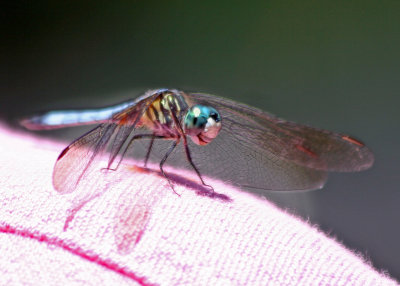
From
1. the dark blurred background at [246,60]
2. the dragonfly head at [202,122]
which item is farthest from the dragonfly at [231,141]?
the dark blurred background at [246,60]

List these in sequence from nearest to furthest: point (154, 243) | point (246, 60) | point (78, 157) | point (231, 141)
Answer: point (154, 243) → point (78, 157) → point (231, 141) → point (246, 60)

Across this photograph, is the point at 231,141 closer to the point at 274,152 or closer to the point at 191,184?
the point at 274,152

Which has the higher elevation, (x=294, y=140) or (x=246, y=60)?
(x=294, y=140)

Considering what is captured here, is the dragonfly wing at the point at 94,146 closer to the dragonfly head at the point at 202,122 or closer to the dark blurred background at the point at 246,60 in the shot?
the dragonfly head at the point at 202,122

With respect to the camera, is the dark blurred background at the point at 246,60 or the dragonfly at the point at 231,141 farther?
the dark blurred background at the point at 246,60

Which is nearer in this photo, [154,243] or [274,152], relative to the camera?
[154,243]

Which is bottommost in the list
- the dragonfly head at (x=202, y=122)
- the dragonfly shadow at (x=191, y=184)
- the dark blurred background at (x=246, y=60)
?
the dark blurred background at (x=246, y=60)

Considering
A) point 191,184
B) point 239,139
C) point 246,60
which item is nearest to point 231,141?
point 239,139

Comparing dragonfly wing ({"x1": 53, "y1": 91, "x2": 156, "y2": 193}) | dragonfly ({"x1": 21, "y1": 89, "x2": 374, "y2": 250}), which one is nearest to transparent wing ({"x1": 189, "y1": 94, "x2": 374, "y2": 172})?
dragonfly ({"x1": 21, "y1": 89, "x2": 374, "y2": 250})

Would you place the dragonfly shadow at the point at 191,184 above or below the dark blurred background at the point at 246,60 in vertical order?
above
